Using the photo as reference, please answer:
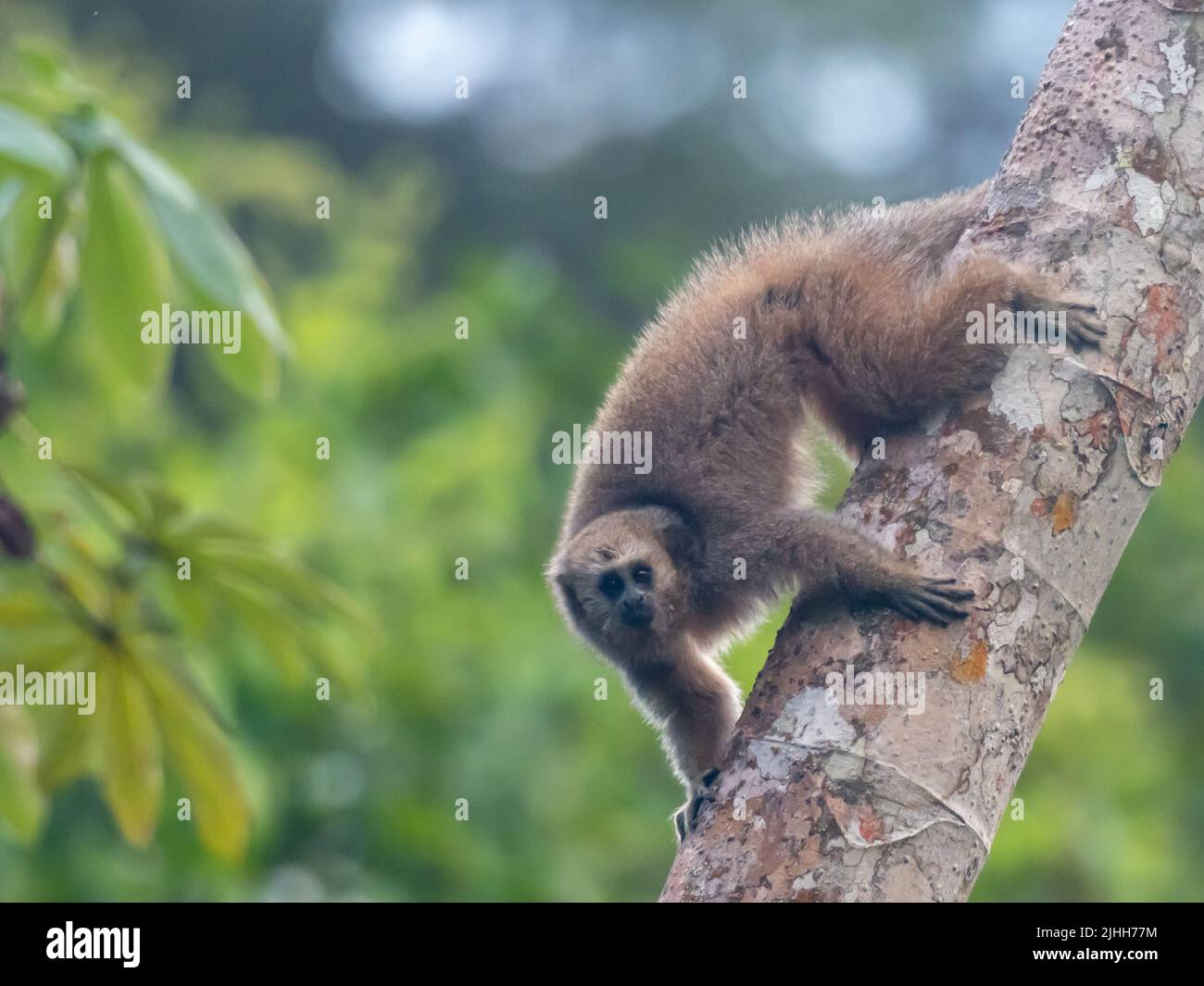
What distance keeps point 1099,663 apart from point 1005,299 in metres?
7.70

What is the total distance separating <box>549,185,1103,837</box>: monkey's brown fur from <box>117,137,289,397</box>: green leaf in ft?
5.88

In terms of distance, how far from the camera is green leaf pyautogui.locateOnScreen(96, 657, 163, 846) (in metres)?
3.27

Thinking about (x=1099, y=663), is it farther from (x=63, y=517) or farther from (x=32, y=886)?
(x=63, y=517)

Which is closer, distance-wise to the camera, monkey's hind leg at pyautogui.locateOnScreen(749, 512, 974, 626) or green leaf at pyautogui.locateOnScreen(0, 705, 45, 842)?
green leaf at pyautogui.locateOnScreen(0, 705, 45, 842)

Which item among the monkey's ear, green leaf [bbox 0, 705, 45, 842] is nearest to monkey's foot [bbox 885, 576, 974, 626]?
green leaf [bbox 0, 705, 45, 842]

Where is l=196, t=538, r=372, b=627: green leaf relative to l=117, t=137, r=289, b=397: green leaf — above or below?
below

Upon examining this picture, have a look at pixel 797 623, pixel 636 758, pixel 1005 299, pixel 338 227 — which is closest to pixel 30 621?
pixel 797 623

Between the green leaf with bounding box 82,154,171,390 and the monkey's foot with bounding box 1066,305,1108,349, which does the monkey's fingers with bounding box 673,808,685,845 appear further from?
the green leaf with bounding box 82,154,171,390

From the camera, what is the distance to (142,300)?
3.23 metres

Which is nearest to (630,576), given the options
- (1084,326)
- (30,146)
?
(1084,326)

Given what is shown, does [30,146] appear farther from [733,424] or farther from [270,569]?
[733,424]

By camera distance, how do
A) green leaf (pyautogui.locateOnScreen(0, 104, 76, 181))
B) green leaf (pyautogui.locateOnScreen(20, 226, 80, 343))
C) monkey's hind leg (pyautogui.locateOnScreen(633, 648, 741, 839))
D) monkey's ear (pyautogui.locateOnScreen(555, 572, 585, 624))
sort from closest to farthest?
green leaf (pyautogui.locateOnScreen(0, 104, 76, 181)), green leaf (pyautogui.locateOnScreen(20, 226, 80, 343)), monkey's hind leg (pyautogui.locateOnScreen(633, 648, 741, 839)), monkey's ear (pyautogui.locateOnScreen(555, 572, 585, 624))

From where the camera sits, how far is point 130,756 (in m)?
3.33

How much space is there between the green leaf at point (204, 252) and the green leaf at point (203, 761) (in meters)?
0.84
